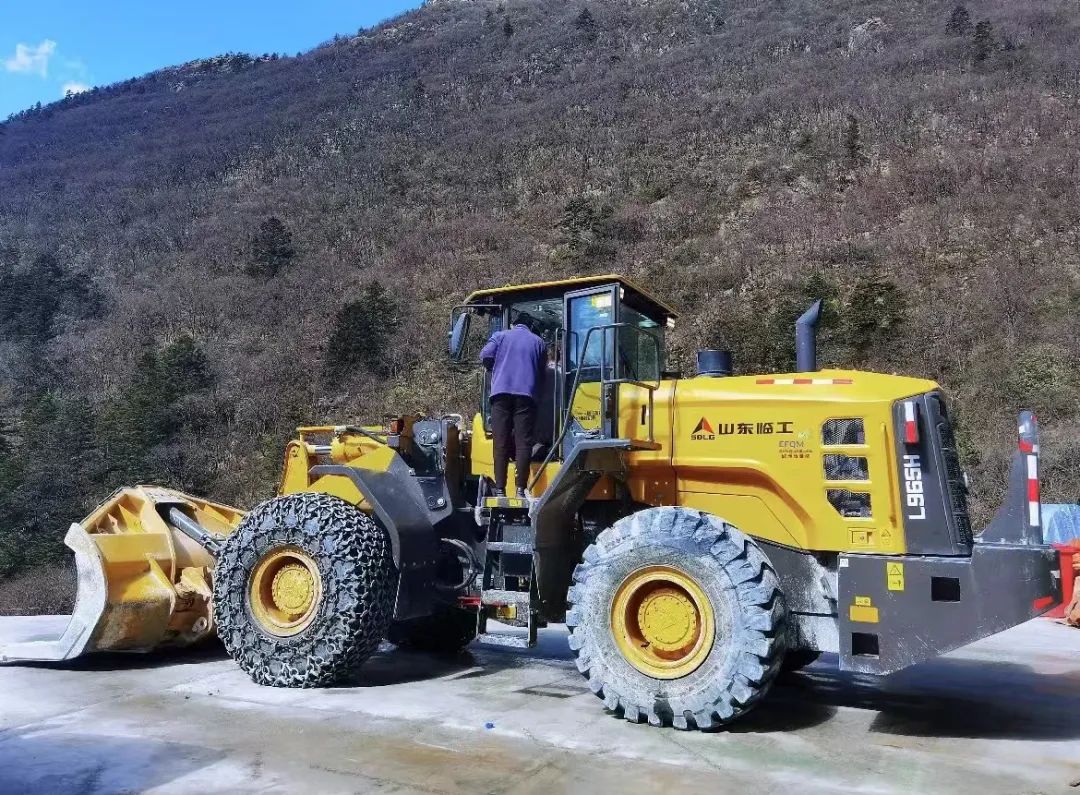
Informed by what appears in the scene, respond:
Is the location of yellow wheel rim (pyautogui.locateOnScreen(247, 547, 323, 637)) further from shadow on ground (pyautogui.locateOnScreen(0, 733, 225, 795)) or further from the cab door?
the cab door

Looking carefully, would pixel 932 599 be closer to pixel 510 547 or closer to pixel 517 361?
pixel 510 547

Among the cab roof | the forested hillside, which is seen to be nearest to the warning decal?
the cab roof

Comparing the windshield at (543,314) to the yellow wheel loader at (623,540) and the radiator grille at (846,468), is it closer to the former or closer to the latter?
the yellow wheel loader at (623,540)

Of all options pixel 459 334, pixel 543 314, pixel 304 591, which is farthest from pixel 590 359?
pixel 304 591

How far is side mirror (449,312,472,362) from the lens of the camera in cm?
670

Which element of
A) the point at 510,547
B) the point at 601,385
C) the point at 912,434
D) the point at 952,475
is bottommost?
the point at 510,547

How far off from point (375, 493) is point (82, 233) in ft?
138

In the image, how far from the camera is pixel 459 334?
6.70 m

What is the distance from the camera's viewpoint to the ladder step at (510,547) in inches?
249

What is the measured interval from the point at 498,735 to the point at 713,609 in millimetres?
1421

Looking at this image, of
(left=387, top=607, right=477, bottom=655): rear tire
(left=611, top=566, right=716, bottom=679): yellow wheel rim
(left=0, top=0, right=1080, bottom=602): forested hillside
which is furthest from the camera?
(left=0, top=0, right=1080, bottom=602): forested hillside

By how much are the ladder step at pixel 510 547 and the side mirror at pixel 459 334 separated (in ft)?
4.69

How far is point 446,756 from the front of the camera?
15.6ft

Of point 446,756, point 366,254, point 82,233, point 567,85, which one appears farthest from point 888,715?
point 567,85
